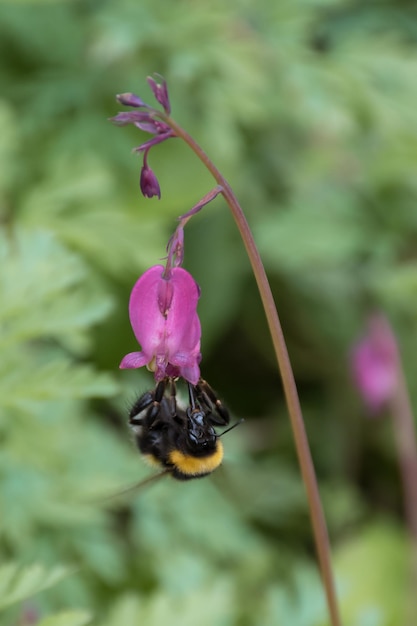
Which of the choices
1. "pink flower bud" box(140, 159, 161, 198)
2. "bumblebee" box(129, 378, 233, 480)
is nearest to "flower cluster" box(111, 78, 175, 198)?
"pink flower bud" box(140, 159, 161, 198)

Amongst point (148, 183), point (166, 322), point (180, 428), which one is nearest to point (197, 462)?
point (180, 428)

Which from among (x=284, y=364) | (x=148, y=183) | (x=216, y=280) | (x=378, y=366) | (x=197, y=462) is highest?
(x=148, y=183)

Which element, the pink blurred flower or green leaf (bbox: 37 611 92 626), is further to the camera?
the pink blurred flower

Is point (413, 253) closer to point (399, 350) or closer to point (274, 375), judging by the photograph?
point (399, 350)

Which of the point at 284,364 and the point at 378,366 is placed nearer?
the point at 284,364

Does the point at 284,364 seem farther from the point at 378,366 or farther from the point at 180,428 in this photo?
the point at 378,366

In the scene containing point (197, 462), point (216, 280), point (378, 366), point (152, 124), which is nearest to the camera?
point (152, 124)

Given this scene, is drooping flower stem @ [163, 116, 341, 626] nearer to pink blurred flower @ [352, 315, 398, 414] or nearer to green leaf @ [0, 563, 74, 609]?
green leaf @ [0, 563, 74, 609]

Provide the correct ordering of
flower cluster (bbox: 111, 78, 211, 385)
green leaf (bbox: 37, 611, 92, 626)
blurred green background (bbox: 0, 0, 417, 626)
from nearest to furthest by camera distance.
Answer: flower cluster (bbox: 111, 78, 211, 385)
green leaf (bbox: 37, 611, 92, 626)
blurred green background (bbox: 0, 0, 417, 626)
